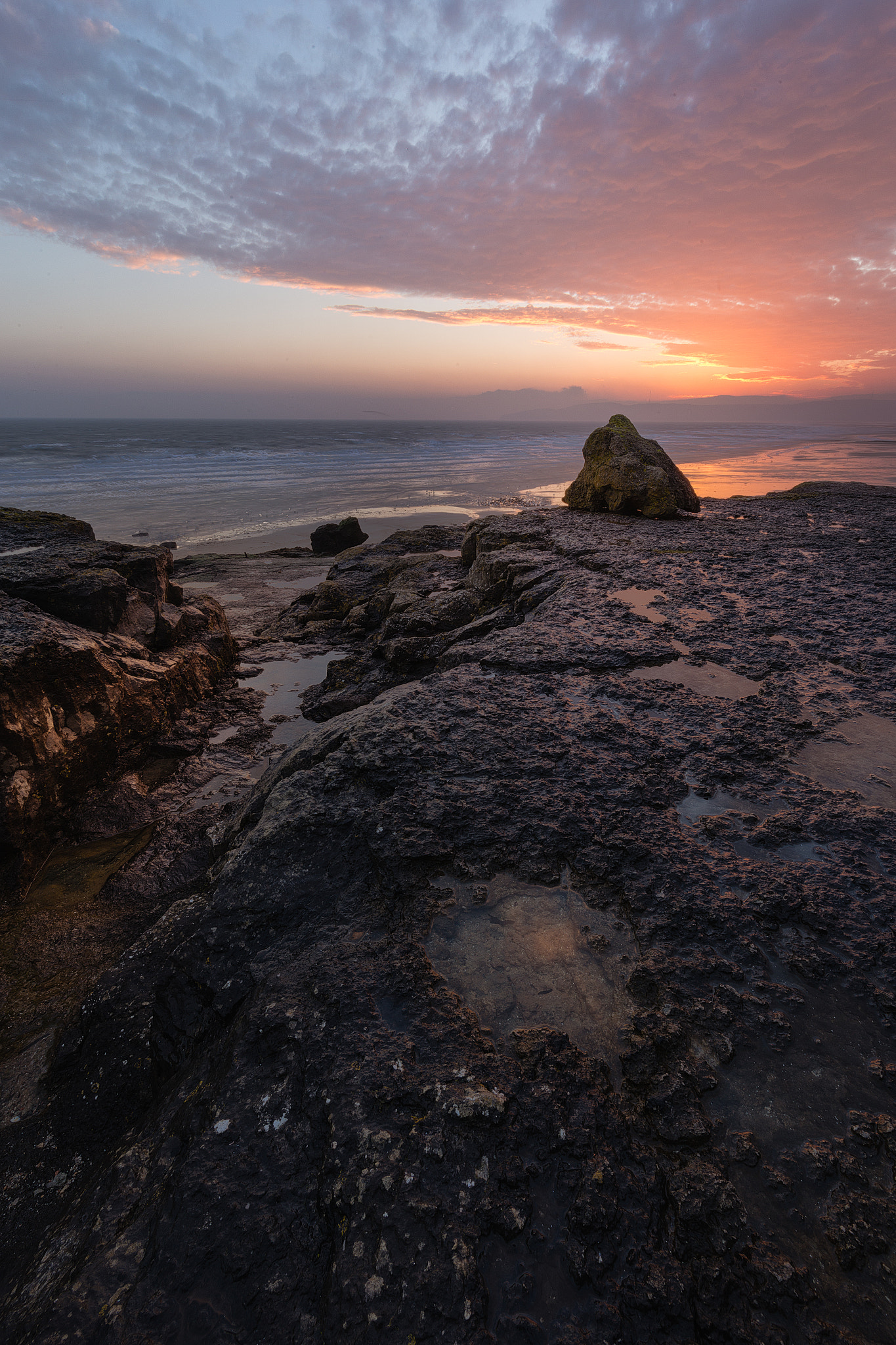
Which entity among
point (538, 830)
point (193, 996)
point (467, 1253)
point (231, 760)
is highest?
point (538, 830)

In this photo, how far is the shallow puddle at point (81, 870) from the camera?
376cm

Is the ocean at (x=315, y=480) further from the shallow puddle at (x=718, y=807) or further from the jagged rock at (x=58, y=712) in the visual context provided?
the shallow puddle at (x=718, y=807)

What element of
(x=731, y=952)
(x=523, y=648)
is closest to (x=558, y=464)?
(x=523, y=648)

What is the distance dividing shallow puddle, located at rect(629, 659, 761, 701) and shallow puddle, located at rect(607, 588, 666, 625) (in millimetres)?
712

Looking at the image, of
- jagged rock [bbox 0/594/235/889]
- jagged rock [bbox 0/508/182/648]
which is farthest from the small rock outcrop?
jagged rock [bbox 0/594/235/889]

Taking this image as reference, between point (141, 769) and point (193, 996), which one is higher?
point (193, 996)

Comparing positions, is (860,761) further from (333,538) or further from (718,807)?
(333,538)

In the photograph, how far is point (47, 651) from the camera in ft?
14.4

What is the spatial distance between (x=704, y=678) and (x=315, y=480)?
105 ft

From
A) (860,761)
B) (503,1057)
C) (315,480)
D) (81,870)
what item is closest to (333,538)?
(81,870)

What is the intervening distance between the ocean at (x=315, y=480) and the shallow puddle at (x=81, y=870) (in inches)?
531

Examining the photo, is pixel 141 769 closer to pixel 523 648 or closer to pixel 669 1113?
pixel 523 648

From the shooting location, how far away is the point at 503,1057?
5.17 ft

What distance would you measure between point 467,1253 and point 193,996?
3.95 feet
